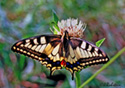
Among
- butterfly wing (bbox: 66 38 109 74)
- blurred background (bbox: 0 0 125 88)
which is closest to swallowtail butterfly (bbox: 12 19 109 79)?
butterfly wing (bbox: 66 38 109 74)

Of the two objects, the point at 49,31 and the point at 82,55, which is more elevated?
the point at 49,31

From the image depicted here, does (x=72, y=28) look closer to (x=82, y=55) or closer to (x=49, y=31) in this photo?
(x=82, y=55)

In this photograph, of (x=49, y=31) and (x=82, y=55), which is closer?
(x=82, y=55)

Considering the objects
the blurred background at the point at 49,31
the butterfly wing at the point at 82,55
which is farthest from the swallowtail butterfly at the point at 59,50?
the blurred background at the point at 49,31

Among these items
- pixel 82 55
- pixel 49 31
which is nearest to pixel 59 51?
pixel 82 55

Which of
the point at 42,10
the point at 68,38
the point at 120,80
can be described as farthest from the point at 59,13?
the point at 68,38

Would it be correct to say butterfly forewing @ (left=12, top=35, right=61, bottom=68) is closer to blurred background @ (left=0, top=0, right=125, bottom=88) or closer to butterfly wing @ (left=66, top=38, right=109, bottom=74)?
butterfly wing @ (left=66, top=38, right=109, bottom=74)

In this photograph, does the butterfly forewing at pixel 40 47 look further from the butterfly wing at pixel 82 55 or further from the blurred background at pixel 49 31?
the blurred background at pixel 49 31
